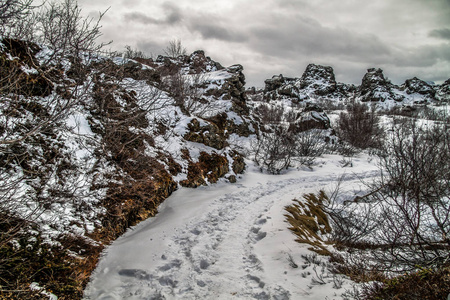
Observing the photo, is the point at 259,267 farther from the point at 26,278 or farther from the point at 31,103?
the point at 31,103

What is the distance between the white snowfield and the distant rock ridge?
50002 millimetres

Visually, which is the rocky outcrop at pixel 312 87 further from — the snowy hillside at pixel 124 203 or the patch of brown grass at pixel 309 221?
the patch of brown grass at pixel 309 221

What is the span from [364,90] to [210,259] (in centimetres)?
7807

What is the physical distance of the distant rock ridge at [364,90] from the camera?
5526 cm

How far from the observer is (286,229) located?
4379mm

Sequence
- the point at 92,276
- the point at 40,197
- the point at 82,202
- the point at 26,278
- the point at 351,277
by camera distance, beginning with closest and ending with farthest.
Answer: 1. the point at 26,278
2. the point at 351,277
3. the point at 92,276
4. the point at 40,197
5. the point at 82,202

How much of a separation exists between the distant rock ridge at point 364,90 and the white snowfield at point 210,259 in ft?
164

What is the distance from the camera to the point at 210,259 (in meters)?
3.57

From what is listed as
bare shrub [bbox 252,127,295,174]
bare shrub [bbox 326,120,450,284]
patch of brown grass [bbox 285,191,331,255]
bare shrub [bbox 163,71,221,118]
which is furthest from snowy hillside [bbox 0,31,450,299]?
bare shrub [bbox 163,71,221,118]

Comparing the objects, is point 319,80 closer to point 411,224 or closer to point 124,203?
point 411,224

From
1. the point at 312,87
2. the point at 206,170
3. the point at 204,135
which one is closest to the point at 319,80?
the point at 312,87

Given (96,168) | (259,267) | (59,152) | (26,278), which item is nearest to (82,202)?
(96,168)

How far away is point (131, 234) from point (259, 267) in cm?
275

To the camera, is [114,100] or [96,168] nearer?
[96,168]
